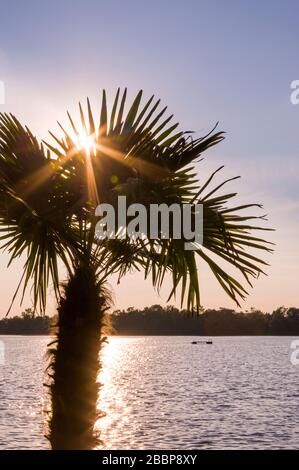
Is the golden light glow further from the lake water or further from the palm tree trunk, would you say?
the lake water

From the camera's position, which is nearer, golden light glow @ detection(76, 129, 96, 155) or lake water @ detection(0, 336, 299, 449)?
golden light glow @ detection(76, 129, 96, 155)

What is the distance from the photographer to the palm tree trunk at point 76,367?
7.07 m

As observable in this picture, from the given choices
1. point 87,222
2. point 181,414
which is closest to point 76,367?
point 87,222

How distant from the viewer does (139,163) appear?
775 centimetres

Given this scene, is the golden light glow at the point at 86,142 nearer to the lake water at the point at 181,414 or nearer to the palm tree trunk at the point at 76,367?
the palm tree trunk at the point at 76,367

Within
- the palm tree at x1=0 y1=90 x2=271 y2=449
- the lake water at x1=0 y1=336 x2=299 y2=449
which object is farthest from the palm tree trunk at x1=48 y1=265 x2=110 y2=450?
the lake water at x1=0 y1=336 x2=299 y2=449

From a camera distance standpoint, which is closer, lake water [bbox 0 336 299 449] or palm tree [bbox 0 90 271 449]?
palm tree [bbox 0 90 271 449]

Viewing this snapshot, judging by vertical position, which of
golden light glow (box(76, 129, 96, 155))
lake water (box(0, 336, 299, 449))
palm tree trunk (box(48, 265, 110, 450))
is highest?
golden light glow (box(76, 129, 96, 155))

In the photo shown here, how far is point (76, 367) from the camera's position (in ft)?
23.4

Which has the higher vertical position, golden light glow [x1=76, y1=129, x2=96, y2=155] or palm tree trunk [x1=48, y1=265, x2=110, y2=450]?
golden light glow [x1=76, y1=129, x2=96, y2=155]

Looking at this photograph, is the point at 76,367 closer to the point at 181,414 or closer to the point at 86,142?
the point at 86,142

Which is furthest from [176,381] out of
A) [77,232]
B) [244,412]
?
[77,232]

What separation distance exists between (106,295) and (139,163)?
60.3 inches

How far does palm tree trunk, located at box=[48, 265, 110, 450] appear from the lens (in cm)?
707
